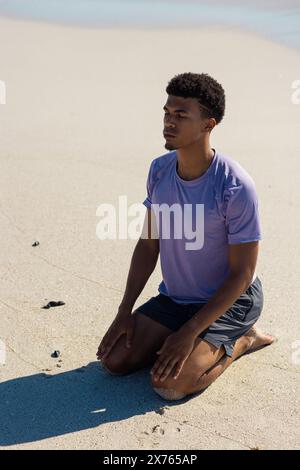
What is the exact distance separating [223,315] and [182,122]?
85cm

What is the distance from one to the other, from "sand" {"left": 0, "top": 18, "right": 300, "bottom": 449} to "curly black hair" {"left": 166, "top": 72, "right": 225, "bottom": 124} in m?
1.18

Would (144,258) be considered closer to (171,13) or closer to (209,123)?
(209,123)

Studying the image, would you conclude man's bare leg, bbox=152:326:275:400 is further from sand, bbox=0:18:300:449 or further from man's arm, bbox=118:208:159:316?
man's arm, bbox=118:208:159:316

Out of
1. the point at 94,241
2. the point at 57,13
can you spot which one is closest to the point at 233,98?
the point at 94,241

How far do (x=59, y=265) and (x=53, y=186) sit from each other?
4.80 ft

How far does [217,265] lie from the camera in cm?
377

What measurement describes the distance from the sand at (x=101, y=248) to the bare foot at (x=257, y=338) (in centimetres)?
4

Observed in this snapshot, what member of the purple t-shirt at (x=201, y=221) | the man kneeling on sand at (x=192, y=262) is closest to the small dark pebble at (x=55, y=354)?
the man kneeling on sand at (x=192, y=262)

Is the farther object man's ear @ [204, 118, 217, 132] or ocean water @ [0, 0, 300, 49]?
ocean water @ [0, 0, 300, 49]

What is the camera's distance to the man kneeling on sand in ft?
11.7

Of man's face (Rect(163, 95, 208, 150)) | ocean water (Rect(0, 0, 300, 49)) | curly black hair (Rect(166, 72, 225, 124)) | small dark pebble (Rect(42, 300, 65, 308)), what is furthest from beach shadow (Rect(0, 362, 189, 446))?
ocean water (Rect(0, 0, 300, 49))

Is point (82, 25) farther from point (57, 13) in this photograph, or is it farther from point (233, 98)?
point (233, 98)

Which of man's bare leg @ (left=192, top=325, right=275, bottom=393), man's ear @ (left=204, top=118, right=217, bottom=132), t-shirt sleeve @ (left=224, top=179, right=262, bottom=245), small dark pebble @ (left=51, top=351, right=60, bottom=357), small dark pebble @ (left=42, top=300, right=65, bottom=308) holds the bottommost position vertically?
small dark pebble @ (left=51, top=351, right=60, bottom=357)

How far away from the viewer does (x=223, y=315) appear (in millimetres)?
3742
